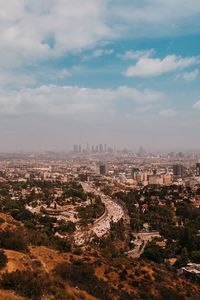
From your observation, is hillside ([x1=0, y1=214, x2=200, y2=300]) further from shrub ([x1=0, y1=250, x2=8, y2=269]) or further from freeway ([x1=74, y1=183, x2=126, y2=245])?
freeway ([x1=74, y1=183, x2=126, y2=245])

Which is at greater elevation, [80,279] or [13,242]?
[13,242]

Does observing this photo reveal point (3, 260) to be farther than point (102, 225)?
No

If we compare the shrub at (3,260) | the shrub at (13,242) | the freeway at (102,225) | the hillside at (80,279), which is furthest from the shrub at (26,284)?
the freeway at (102,225)

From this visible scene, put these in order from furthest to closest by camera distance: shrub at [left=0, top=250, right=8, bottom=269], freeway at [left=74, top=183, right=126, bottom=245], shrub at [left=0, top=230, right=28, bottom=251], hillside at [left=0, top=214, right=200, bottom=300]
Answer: freeway at [left=74, top=183, right=126, bottom=245]
shrub at [left=0, top=230, right=28, bottom=251]
shrub at [left=0, top=250, right=8, bottom=269]
hillside at [left=0, top=214, right=200, bottom=300]

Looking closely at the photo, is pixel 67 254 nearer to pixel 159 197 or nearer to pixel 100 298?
pixel 100 298

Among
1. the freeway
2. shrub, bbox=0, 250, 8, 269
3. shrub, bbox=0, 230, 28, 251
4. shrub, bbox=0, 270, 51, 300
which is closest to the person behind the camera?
shrub, bbox=0, 270, 51, 300

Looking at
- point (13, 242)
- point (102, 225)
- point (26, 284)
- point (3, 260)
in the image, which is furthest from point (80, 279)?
point (102, 225)

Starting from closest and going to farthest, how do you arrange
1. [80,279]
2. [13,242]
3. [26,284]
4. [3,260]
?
[26,284], [3,260], [80,279], [13,242]

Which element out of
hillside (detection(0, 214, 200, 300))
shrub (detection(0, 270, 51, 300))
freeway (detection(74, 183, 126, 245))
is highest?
shrub (detection(0, 270, 51, 300))

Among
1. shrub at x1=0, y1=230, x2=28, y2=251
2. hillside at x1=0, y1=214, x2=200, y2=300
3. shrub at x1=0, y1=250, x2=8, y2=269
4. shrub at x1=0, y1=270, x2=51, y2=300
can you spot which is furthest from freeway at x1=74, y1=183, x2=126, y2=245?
shrub at x1=0, y1=270, x2=51, y2=300

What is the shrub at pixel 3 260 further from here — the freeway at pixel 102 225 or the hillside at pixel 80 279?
the freeway at pixel 102 225

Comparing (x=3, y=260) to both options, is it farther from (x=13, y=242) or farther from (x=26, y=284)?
(x=13, y=242)
